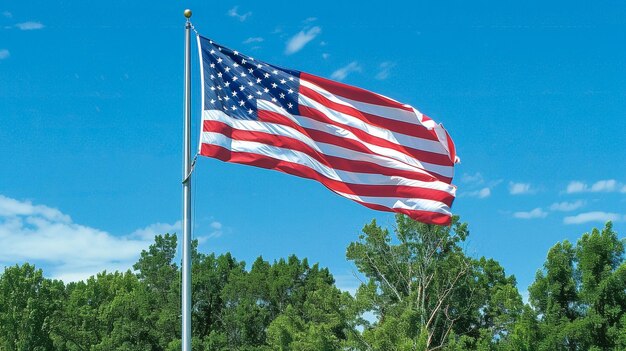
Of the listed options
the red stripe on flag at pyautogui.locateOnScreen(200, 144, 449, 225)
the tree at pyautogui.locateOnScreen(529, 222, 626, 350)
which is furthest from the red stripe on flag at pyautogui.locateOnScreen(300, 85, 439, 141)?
the tree at pyautogui.locateOnScreen(529, 222, 626, 350)

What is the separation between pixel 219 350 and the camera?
56500 millimetres

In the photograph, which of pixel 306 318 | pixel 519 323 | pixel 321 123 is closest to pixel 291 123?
pixel 321 123

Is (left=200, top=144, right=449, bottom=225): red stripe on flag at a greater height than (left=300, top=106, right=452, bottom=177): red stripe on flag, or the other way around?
(left=300, top=106, right=452, bottom=177): red stripe on flag

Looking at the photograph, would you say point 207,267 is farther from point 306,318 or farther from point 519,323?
point 519,323

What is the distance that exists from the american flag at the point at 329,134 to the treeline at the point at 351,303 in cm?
2404

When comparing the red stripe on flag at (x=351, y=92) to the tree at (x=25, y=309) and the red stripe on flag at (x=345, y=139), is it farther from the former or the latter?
the tree at (x=25, y=309)

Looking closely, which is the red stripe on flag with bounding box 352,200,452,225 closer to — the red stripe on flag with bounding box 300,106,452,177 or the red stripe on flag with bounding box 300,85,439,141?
the red stripe on flag with bounding box 300,106,452,177

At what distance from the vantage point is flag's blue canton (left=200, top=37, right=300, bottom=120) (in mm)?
15839

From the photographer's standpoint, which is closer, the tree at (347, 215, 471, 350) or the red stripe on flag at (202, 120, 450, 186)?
the red stripe on flag at (202, 120, 450, 186)

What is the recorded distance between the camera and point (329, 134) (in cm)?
1670

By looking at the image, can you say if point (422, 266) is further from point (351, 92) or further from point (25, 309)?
point (351, 92)

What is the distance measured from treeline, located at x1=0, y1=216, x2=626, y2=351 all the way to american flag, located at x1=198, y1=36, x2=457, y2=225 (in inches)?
946

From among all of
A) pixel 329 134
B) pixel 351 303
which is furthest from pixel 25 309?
pixel 329 134

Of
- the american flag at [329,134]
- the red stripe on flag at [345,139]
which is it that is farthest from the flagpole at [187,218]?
the red stripe on flag at [345,139]
